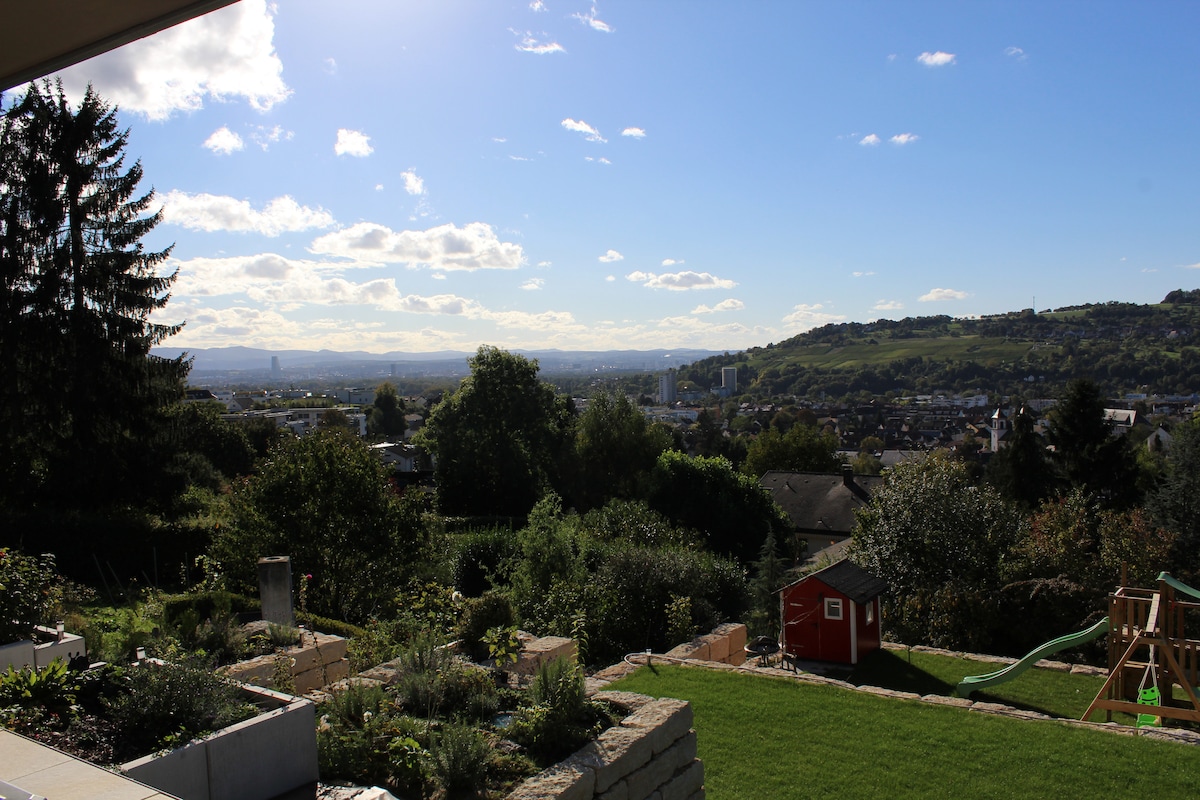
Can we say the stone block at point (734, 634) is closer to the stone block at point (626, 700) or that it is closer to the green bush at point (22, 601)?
the stone block at point (626, 700)

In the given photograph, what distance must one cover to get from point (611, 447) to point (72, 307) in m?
22.4

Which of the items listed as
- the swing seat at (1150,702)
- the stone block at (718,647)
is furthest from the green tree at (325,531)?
the swing seat at (1150,702)

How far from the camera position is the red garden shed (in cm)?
1266

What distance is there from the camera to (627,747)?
5004mm

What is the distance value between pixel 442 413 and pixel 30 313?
51.4ft

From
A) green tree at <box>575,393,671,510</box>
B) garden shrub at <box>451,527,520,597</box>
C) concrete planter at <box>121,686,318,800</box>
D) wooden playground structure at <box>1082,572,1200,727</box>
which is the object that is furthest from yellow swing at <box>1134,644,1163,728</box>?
green tree at <box>575,393,671,510</box>

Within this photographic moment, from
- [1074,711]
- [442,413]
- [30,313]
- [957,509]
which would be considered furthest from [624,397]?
[1074,711]

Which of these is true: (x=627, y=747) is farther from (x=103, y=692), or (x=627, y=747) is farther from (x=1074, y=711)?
(x=1074, y=711)

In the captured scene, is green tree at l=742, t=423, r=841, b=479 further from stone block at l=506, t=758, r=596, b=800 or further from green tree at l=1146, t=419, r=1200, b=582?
stone block at l=506, t=758, r=596, b=800

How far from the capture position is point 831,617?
1282 cm

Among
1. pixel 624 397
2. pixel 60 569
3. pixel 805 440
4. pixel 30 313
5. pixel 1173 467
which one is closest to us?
pixel 60 569

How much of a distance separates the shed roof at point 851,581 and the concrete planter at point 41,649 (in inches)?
417

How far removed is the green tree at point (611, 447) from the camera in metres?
35.2

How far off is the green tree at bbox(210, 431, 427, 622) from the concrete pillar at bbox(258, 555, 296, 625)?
4.45 meters
